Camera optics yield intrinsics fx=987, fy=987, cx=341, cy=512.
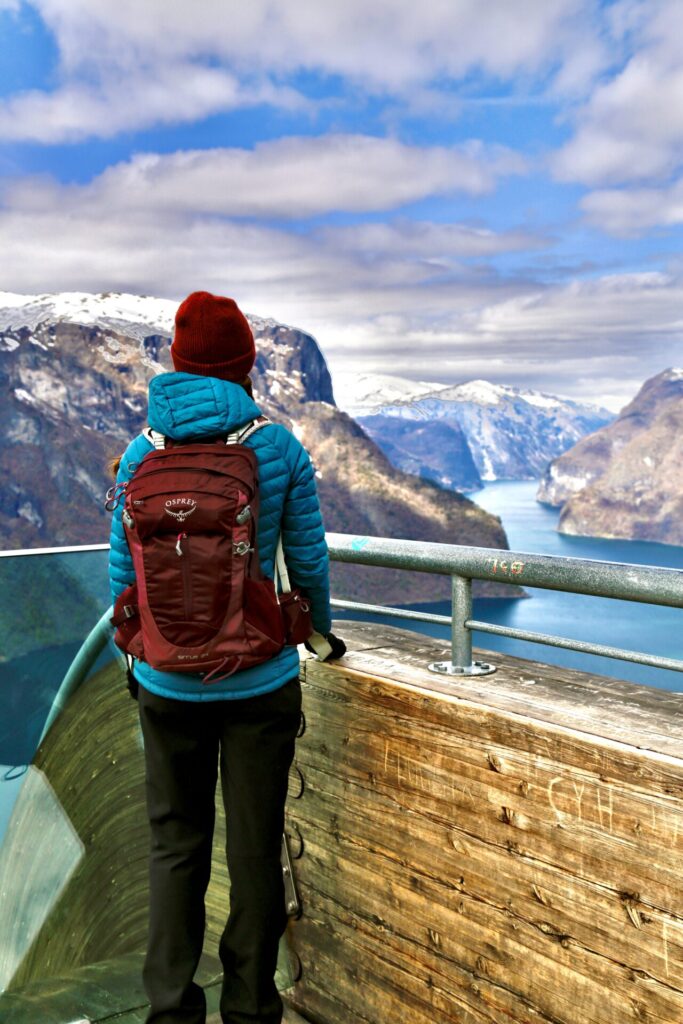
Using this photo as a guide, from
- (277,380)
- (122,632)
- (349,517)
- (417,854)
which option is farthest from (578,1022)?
(277,380)

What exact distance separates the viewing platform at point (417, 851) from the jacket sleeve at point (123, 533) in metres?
0.64

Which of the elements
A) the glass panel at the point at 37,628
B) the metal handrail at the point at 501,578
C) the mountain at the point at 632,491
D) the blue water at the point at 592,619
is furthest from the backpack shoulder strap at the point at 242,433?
the mountain at the point at 632,491

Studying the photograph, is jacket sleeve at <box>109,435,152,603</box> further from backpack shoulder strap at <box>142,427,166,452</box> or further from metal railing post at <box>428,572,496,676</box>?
metal railing post at <box>428,572,496,676</box>

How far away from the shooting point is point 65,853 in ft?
9.29

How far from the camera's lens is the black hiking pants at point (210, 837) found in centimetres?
213

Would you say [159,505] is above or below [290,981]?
above

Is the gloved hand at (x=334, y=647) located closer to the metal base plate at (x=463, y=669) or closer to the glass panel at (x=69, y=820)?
the metal base plate at (x=463, y=669)

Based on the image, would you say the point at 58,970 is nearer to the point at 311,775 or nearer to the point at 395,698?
the point at 311,775

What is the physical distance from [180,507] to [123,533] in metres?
0.26

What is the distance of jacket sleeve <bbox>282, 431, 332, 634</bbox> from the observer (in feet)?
6.98

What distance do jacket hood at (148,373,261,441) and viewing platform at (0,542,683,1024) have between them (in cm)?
76

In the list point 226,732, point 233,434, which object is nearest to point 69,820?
point 226,732

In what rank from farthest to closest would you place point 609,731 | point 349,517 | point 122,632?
1. point 349,517
2. point 122,632
3. point 609,731

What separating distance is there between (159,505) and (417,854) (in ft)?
3.40
